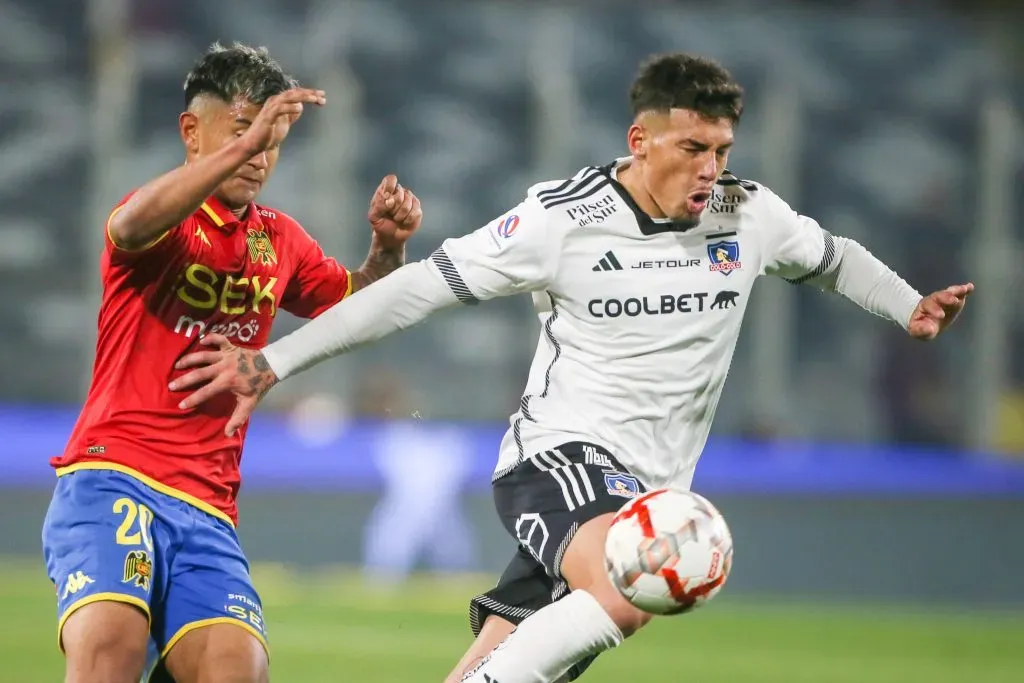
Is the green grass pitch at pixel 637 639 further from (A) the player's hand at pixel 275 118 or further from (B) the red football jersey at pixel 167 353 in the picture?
(A) the player's hand at pixel 275 118

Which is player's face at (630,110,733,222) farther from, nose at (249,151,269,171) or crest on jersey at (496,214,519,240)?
nose at (249,151,269,171)

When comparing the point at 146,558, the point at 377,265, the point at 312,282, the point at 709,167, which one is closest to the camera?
the point at 146,558

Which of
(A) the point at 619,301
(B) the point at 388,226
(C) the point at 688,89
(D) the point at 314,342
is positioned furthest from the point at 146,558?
(C) the point at 688,89

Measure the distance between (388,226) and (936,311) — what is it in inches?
79.0

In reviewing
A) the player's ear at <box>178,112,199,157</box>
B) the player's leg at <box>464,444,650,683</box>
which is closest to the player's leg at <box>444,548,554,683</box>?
the player's leg at <box>464,444,650,683</box>

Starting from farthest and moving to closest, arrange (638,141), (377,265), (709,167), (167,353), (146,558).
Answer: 1. (377,265)
2. (638,141)
3. (709,167)
4. (167,353)
5. (146,558)

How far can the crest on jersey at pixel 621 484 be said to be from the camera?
16.4 feet

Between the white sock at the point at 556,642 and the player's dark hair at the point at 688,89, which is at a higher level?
the player's dark hair at the point at 688,89

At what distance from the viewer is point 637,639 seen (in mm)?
11617

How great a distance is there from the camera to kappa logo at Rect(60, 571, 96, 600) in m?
4.57

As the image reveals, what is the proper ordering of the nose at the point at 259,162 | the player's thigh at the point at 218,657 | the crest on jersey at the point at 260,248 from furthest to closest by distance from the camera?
the crest on jersey at the point at 260,248, the nose at the point at 259,162, the player's thigh at the point at 218,657

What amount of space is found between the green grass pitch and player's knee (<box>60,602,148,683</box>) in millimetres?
3988

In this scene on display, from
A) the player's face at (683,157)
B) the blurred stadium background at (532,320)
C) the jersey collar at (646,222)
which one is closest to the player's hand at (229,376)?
the jersey collar at (646,222)

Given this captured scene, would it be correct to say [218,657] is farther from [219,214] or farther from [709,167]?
[709,167]
